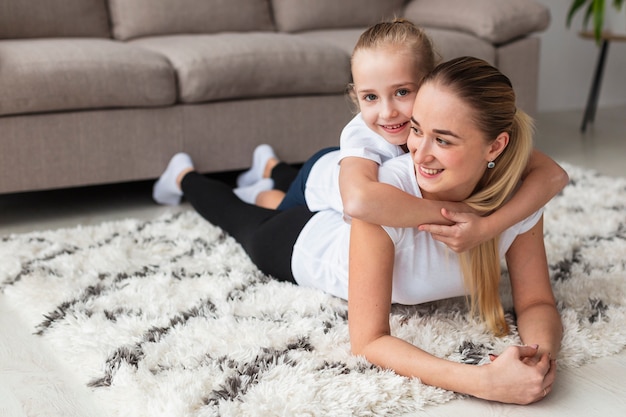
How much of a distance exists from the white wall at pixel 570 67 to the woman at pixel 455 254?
3447 mm

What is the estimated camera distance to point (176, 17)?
10.7 feet

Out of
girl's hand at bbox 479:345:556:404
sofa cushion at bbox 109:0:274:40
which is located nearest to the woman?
girl's hand at bbox 479:345:556:404

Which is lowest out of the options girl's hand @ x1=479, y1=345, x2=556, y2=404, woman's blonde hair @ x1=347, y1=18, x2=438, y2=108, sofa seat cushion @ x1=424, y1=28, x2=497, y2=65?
girl's hand @ x1=479, y1=345, x2=556, y2=404

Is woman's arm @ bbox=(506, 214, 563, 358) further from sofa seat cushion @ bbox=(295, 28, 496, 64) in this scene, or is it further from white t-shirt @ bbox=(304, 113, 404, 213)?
sofa seat cushion @ bbox=(295, 28, 496, 64)

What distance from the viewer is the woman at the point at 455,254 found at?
1336 mm

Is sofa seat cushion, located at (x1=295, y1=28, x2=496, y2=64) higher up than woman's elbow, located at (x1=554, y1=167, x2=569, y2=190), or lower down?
lower down

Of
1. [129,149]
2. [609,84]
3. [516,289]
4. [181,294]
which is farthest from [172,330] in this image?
[609,84]

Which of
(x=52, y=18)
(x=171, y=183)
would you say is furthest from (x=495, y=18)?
(x=52, y=18)

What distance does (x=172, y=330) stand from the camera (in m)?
1.62

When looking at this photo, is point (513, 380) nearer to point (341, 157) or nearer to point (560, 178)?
point (560, 178)

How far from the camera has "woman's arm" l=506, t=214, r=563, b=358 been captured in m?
1.56

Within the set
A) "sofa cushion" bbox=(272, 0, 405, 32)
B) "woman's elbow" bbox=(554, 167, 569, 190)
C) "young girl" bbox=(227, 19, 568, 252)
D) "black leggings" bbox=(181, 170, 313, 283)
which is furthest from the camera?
"sofa cushion" bbox=(272, 0, 405, 32)

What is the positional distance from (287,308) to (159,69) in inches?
49.3

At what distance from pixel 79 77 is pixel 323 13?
1.45 metres
